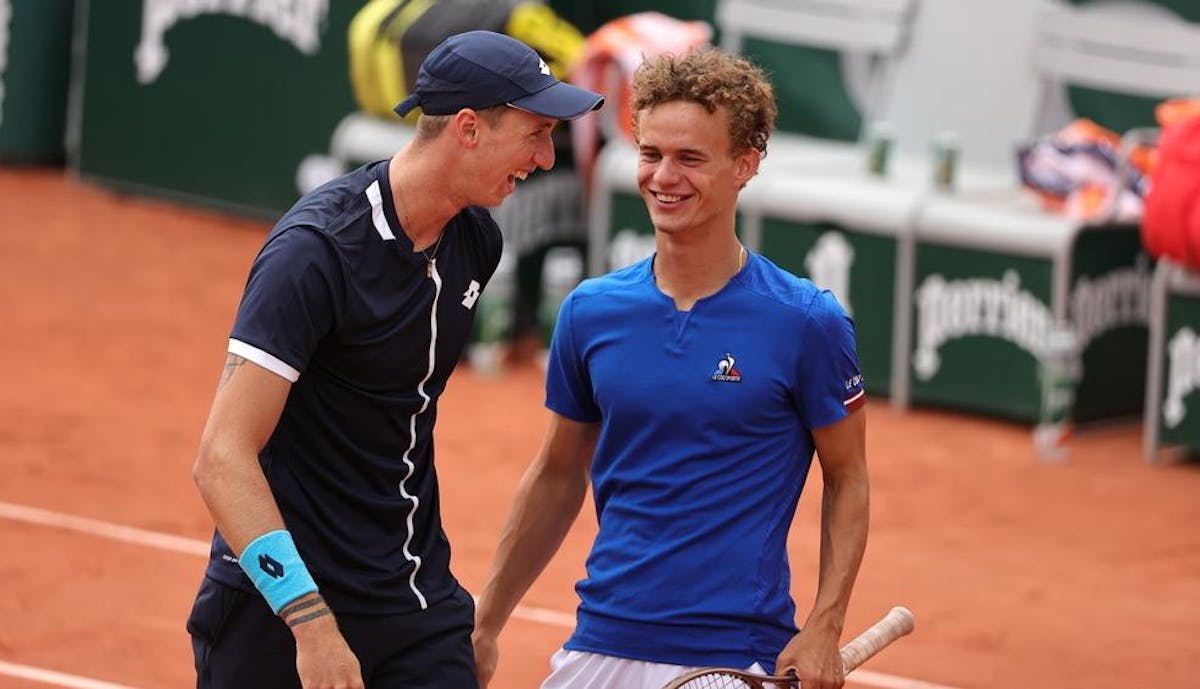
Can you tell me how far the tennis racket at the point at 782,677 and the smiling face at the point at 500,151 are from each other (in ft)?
3.35

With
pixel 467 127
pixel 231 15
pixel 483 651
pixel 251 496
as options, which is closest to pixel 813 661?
pixel 483 651

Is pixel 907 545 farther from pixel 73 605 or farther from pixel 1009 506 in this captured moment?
pixel 73 605

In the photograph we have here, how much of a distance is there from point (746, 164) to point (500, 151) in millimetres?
488

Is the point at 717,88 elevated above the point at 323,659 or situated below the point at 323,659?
above

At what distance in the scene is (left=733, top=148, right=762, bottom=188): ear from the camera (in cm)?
447

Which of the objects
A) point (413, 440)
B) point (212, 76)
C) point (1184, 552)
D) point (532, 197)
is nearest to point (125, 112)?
point (212, 76)

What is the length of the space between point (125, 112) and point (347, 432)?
12.3 metres

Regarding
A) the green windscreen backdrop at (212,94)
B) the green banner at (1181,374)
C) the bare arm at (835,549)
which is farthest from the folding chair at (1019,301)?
the bare arm at (835,549)

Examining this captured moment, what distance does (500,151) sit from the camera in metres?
4.48

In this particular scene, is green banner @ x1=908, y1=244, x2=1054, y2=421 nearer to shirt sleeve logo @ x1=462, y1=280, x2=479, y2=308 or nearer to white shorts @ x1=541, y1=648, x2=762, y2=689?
shirt sleeve logo @ x1=462, y1=280, x2=479, y2=308

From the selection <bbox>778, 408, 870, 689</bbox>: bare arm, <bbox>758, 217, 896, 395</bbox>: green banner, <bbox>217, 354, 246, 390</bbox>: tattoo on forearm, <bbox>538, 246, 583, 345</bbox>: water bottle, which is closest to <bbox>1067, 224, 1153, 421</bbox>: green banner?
<bbox>758, 217, 896, 395</bbox>: green banner

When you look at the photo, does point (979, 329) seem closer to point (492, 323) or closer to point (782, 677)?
point (492, 323)

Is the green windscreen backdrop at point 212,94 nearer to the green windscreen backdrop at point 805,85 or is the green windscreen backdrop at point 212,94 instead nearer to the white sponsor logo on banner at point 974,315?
the green windscreen backdrop at point 805,85

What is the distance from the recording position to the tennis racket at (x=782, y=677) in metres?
4.19
